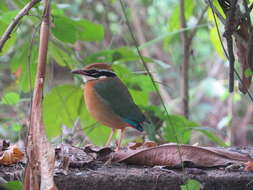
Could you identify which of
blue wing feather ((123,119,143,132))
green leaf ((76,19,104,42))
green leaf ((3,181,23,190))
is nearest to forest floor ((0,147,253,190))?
green leaf ((3,181,23,190))

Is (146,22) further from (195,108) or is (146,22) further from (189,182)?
(189,182)

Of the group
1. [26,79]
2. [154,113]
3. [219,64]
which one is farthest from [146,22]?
[26,79]

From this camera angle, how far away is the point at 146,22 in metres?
9.07

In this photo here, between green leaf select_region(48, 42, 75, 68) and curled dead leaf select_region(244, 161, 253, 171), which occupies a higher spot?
green leaf select_region(48, 42, 75, 68)

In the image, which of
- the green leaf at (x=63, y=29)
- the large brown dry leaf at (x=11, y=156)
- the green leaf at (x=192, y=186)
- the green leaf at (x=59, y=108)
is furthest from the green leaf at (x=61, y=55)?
the green leaf at (x=192, y=186)

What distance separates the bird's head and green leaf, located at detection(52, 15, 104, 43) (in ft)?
0.80

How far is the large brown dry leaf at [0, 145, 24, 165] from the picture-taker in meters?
2.43

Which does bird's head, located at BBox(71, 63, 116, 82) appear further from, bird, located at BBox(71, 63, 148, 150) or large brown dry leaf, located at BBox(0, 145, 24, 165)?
large brown dry leaf, located at BBox(0, 145, 24, 165)

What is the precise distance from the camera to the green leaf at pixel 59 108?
3969mm

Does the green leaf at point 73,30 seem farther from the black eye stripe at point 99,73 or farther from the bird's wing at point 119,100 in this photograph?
the bird's wing at point 119,100

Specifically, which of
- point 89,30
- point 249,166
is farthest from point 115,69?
point 249,166

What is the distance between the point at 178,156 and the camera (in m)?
2.46

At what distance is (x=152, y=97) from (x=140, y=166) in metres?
7.88

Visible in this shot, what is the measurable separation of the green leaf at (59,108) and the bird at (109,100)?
267 mm
